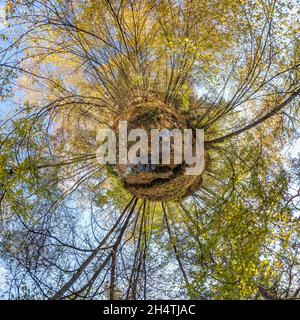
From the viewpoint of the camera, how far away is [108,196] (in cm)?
719

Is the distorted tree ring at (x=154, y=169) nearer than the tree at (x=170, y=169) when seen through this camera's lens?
No

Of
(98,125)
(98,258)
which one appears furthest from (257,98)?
(98,258)

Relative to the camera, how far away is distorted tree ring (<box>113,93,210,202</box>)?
6.20 metres

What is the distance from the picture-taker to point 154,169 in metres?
6.11

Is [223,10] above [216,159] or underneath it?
above

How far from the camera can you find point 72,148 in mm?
7641

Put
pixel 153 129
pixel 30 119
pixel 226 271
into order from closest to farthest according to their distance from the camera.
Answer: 1. pixel 226 271
2. pixel 30 119
3. pixel 153 129

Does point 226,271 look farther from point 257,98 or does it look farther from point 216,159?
point 257,98

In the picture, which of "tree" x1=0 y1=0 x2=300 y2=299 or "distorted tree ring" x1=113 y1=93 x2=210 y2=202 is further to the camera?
"distorted tree ring" x1=113 y1=93 x2=210 y2=202

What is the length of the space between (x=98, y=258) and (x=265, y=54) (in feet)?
14.4

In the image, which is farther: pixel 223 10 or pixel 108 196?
pixel 108 196

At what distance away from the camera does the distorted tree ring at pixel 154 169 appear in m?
6.20
